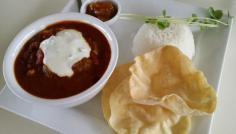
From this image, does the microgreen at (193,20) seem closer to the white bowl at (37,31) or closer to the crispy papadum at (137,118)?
the white bowl at (37,31)

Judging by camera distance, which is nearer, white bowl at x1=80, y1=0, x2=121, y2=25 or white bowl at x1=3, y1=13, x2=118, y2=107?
white bowl at x1=3, y1=13, x2=118, y2=107

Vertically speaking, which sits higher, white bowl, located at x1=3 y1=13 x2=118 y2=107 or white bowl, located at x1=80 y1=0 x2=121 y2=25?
white bowl, located at x1=80 y1=0 x2=121 y2=25

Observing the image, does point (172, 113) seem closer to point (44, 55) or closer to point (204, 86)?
point (204, 86)

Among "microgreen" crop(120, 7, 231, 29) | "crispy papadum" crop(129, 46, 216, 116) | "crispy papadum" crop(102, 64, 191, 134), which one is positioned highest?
"microgreen" crop(120, 7, 231, 29)

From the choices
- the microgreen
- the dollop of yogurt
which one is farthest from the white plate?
the dollop of yogurt

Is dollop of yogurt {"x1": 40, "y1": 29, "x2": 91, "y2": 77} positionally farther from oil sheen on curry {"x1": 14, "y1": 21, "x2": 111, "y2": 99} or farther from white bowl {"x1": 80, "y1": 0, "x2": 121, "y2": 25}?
white bowl {"x1": 80, "y1": 0, "x2": 121, "y2": 25}

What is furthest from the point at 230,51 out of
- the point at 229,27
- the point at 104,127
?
the point at 104,127
